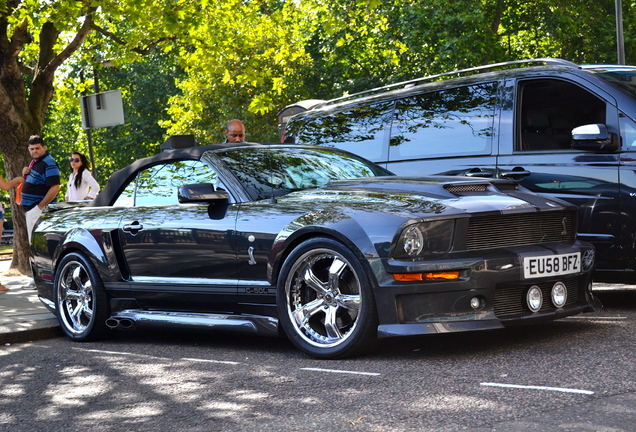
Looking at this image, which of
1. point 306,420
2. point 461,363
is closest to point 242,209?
point 461,363

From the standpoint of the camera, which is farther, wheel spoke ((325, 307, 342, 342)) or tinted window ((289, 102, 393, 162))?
tinted window ((289, 102, 393, 162))

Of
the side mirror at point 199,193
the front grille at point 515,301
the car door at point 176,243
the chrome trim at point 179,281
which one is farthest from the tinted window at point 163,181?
the front grille at point 515,301

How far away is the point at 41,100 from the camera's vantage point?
14.7 metres

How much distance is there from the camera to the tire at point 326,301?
556 centimetres

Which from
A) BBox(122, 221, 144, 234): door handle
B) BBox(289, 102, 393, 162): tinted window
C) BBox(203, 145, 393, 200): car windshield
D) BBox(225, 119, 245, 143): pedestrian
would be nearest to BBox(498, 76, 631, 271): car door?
BBox(203, 145, 393, 200): car windshield

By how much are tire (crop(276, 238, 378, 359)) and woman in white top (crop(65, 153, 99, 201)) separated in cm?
688

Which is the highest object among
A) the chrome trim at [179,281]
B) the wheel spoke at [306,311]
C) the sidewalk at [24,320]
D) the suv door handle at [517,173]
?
the suv door handle at [517,173]

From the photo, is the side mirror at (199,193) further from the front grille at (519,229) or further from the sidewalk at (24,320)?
the sidewalk at (24,320)

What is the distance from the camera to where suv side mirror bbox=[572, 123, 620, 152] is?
22.3 ft

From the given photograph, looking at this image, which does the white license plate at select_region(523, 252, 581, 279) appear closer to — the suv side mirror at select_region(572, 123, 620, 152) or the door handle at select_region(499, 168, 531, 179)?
the suv side mirror at select_region(572, 123, 620, 152)

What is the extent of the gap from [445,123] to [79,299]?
3.32 meters

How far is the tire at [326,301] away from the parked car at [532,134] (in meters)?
1.82

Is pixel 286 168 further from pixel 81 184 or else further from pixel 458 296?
pixel 81 184

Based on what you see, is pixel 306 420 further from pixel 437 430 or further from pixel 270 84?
pixel 270 84
